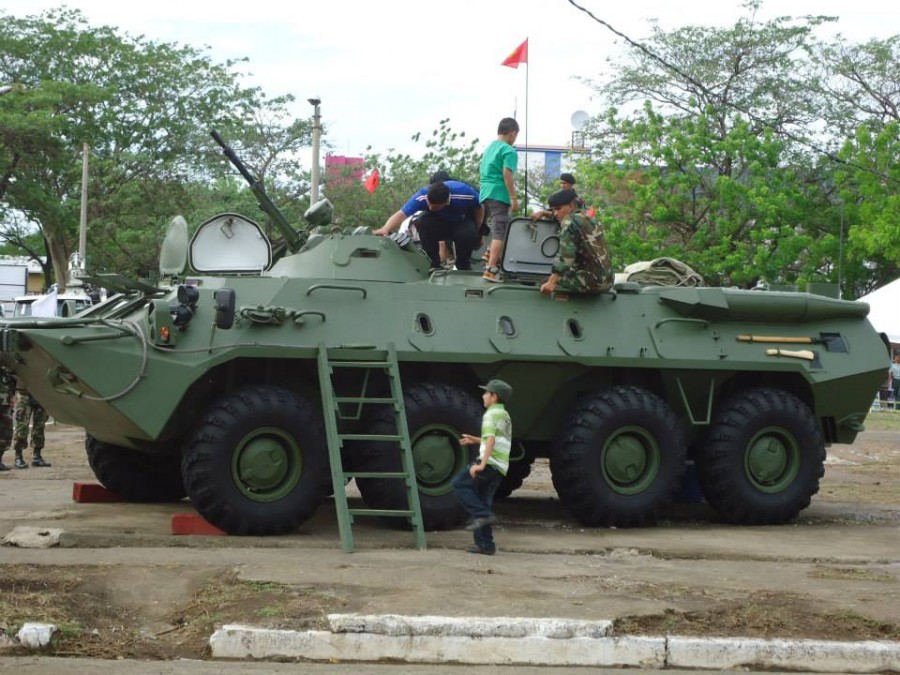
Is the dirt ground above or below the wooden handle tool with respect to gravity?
below

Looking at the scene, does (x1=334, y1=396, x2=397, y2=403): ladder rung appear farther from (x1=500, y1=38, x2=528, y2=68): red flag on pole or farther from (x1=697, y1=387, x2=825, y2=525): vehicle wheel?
(x1=500, y1=38, x2=528, y2=68): red flag on pole

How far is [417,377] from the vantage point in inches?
454

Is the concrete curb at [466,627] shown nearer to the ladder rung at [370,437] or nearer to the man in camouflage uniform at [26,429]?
the ladder rung at [370,437]

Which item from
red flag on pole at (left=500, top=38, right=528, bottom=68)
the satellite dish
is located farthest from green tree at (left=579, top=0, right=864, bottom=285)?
red flag on pole at (left=500, top=38, right=528, bottom=68)

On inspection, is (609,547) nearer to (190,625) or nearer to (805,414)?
(805,414)

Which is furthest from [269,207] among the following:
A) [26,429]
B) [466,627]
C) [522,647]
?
[522,647]

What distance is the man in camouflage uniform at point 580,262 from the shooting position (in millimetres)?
11816

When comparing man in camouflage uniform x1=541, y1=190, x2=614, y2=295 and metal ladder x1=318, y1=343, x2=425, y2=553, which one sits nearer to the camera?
metal ladder x1=318, y1=343, x2=425, y2=553

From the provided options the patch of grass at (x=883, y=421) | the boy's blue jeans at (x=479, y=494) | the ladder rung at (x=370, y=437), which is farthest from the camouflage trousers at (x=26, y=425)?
the patch of grass at (x=883, y=421)

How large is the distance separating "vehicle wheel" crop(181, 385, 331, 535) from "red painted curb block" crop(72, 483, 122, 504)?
2.55 m

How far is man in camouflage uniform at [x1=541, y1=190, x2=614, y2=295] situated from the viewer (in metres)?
11.8

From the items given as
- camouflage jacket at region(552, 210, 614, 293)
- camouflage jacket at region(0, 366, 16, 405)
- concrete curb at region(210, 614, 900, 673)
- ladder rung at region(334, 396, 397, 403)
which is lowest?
concrete curb at region(210, 614, 900, 673)

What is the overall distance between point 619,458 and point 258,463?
291 cm

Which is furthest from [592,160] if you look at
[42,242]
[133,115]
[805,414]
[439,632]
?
[439,632]
